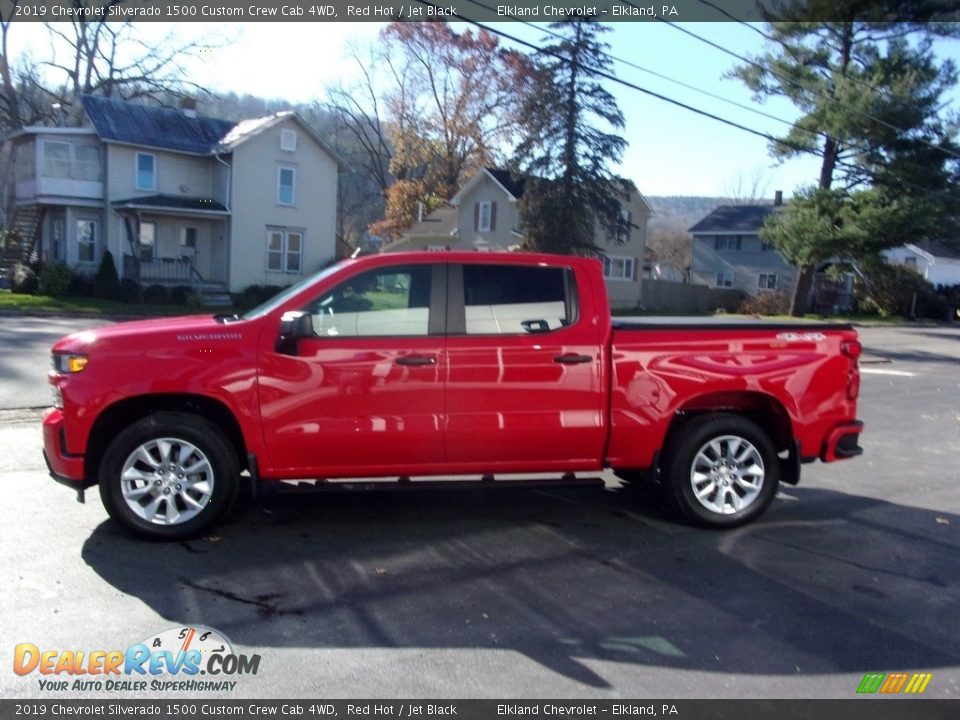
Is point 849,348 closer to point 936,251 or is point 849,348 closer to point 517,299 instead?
point 517,299

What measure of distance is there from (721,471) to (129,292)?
31028mm

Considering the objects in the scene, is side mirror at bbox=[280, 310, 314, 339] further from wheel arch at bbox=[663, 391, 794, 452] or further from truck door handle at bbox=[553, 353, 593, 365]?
wheel arch at bbox=[663, 391, 794, 452]

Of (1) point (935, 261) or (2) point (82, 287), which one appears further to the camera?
(1) point (935, 261)

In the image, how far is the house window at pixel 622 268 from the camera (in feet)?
160

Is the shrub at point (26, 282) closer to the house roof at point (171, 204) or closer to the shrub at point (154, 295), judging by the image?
the shrub at point (154, 295)

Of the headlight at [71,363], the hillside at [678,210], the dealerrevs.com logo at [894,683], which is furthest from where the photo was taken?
the hillside at [678,210]

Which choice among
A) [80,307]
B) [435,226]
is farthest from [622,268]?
[80,307]

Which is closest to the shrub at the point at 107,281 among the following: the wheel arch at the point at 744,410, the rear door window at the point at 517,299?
the rear door window at the point at 517,299

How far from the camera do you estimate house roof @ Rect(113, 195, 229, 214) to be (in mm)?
34875

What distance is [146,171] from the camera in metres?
36.7

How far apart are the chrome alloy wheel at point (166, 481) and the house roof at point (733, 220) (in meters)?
58.8

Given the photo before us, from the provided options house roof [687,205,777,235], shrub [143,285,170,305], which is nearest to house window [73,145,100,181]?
shrub [143,285,170,305]

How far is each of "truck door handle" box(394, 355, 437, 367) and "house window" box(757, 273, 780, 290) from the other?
187 ft

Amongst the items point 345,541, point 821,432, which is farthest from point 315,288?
point 821,432
